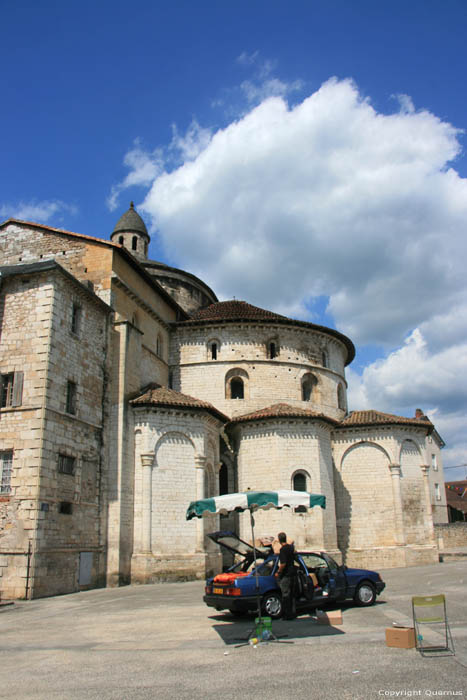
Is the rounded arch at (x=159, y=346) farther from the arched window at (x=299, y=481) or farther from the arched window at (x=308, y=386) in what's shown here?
the arched window at (x=299, y=481)

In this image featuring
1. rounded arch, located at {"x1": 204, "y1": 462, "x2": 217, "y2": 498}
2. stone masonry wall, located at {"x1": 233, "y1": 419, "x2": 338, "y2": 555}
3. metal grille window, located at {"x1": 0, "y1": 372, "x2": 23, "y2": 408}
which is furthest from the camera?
stone masonry wall, located at {"x1": 233, "y1": 419, "x2": 338, "y2": 555}

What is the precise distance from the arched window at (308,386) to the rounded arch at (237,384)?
3498 mm

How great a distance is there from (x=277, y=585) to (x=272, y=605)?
40 centimetres

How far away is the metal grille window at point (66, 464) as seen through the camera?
1847 cm

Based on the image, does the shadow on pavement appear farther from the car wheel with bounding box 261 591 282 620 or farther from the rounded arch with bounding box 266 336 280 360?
the rounded arch with bounding box 266 336 280 360

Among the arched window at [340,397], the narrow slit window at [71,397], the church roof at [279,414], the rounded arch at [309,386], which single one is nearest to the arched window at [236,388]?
the church roof at [279,414]

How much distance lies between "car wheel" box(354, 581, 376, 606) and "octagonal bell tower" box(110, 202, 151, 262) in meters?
27.4

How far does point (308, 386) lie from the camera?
1214 inches

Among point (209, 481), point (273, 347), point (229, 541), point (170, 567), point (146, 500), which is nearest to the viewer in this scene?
point (229, 541)

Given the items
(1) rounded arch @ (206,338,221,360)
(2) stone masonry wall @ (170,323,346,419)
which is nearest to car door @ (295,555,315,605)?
(2) stone masonry wall @ (170,323,346,419)

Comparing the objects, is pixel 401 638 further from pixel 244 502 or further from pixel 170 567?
pixel 170 567

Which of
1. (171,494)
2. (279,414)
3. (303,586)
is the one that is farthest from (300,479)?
(303,586)

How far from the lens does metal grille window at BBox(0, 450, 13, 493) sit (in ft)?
56.7

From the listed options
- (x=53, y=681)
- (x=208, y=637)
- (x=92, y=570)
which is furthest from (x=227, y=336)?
(x=53, y=681)
